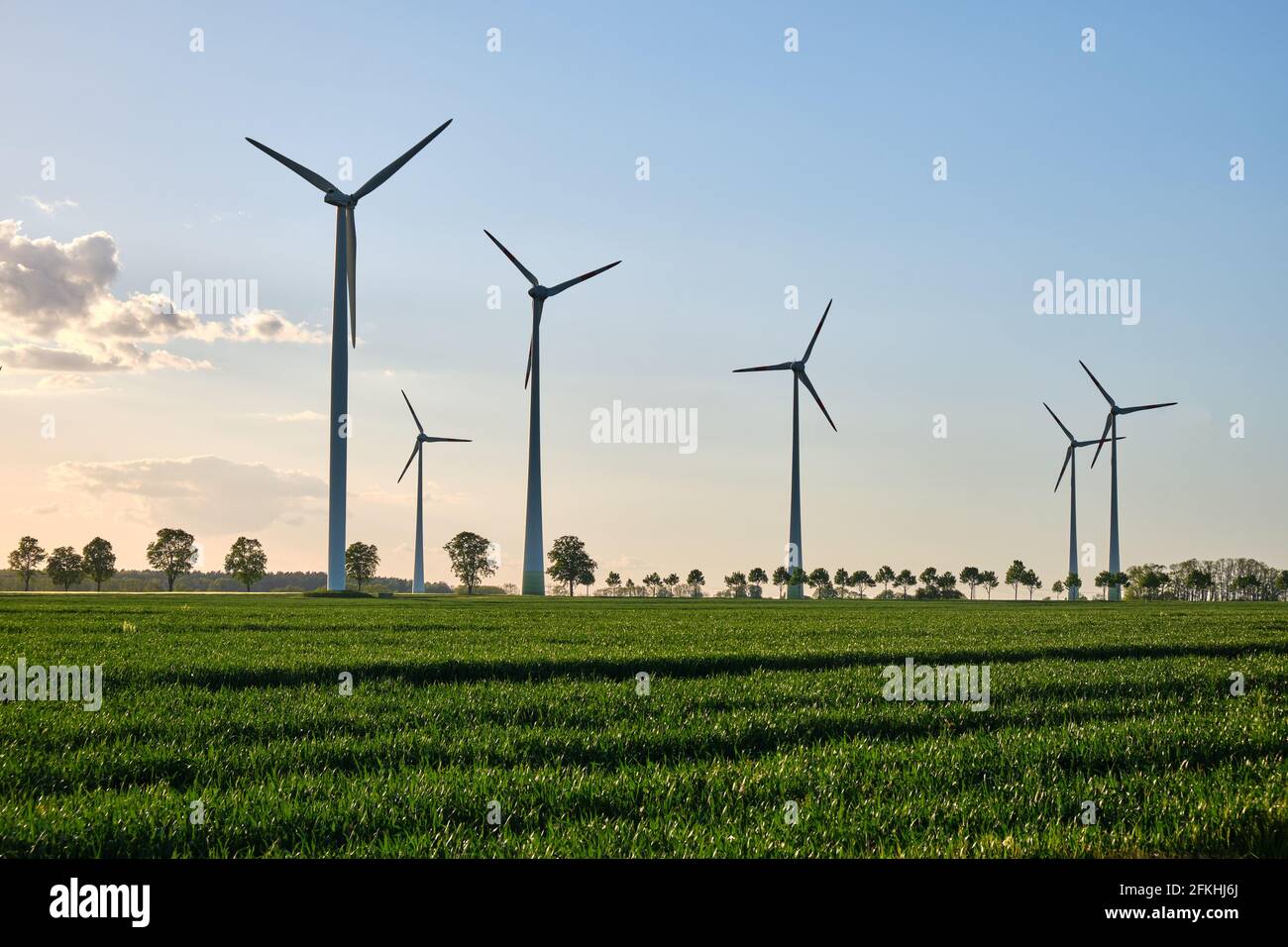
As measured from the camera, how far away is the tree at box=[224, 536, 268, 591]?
5906 inches

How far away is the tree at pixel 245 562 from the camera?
150000mm

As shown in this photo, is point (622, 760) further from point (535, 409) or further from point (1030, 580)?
point (1030, 580)

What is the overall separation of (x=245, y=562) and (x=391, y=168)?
100383mm

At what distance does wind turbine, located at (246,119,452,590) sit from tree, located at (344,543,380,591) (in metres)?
99.9

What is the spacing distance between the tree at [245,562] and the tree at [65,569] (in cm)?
2177

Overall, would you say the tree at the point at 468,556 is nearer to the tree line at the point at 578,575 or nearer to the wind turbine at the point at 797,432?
the tree line at the point at 578,575

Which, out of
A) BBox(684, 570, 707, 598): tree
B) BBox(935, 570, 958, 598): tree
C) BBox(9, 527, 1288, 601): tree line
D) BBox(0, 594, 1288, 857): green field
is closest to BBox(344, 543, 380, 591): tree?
BBox(9, 527, 1288, 601): tree line

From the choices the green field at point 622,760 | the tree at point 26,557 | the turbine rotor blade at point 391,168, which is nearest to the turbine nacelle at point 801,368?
the turbine rotor blade at point 391,168

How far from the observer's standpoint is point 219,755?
8.98m

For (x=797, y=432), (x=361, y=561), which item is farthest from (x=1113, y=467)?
(x=361, y=561)

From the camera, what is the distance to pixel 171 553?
154375 mm

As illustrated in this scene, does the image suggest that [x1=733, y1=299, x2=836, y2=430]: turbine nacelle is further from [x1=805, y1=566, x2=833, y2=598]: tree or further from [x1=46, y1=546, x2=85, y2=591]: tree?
[x1=46, y1=546, x2=85, y2=591]: tree
